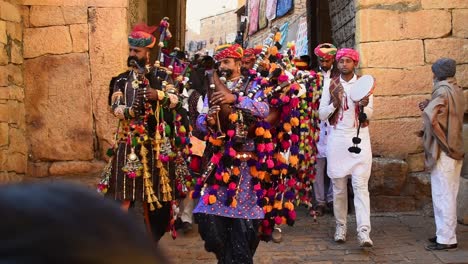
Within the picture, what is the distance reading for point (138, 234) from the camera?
2.63 feet

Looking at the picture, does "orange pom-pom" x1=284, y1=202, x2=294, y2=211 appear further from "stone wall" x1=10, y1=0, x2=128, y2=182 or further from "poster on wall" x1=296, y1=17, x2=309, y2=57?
"poster on wall" x1=296, y1=17, x2=309, y2=57

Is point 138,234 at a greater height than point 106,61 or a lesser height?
lesser

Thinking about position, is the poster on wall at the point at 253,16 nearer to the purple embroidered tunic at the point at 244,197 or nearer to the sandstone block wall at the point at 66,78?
the sandstone block wall at the point at 66,78

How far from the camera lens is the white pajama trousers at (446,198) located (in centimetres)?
570

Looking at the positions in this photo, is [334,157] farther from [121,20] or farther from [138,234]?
[138,234]

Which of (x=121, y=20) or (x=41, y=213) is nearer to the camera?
(x=41, y=213)

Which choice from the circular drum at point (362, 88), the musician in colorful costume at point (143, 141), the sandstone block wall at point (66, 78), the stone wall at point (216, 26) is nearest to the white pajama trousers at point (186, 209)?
the sandstone block wall at point (66, 78)

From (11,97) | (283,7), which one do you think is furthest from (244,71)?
(283,7)

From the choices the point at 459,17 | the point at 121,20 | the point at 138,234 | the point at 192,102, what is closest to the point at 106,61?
the point at 121,20

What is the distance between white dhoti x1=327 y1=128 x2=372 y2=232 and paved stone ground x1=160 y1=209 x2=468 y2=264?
Result: 31cm

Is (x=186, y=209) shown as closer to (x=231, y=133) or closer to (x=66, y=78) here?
(x=66, y=78)

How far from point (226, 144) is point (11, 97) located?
340 cm

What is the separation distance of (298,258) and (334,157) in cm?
104

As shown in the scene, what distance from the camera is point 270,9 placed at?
21.8 m
